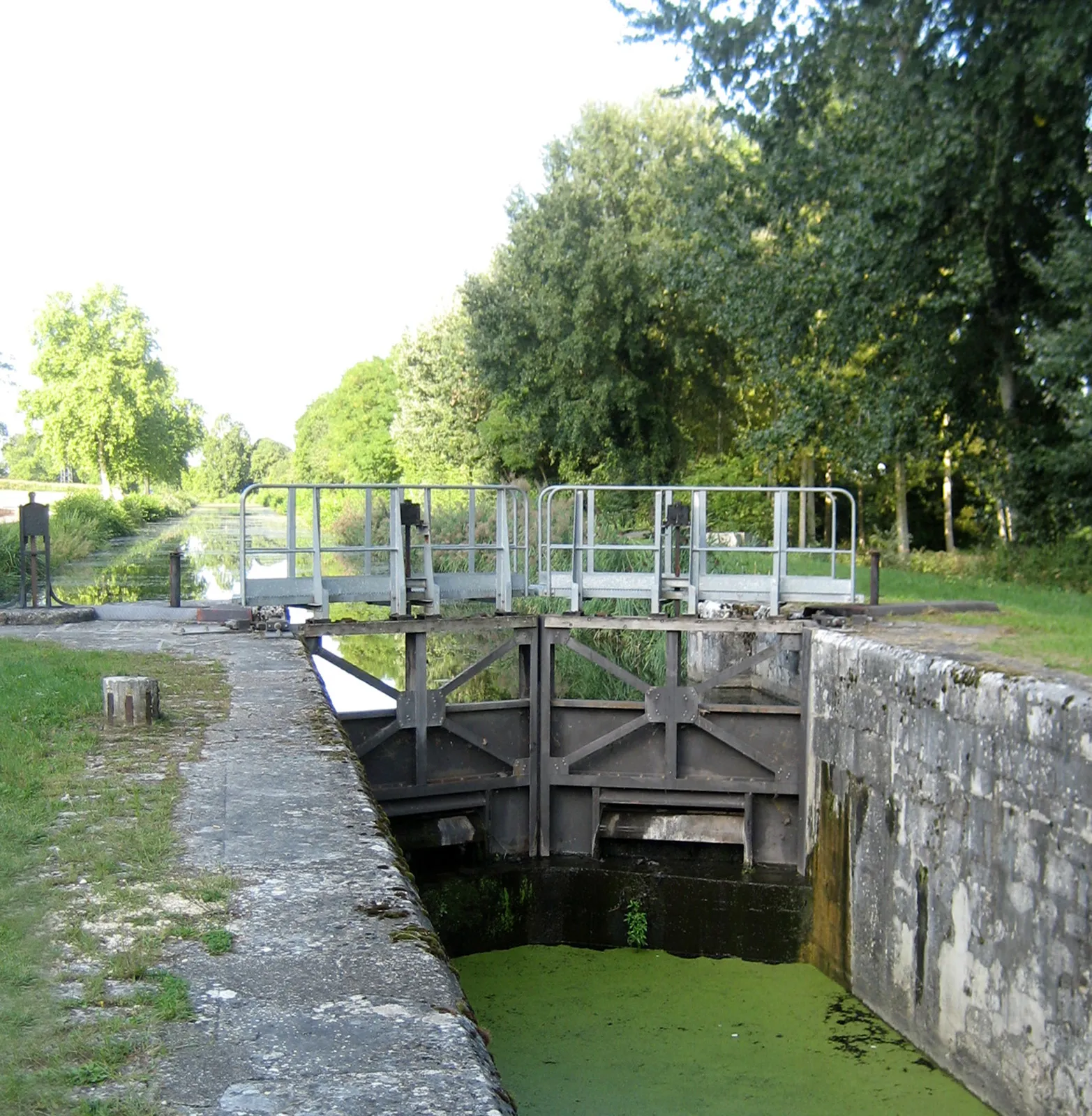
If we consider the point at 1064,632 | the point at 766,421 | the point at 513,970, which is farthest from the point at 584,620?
the point at 766,421

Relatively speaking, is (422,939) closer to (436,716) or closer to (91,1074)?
(91,1074)

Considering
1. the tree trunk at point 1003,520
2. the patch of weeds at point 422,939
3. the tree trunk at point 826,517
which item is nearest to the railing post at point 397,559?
the patch of weeds at point 422,939

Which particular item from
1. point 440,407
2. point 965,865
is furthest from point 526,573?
point 440,407

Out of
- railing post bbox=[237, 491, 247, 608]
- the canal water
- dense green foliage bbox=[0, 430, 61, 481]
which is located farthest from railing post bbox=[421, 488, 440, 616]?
dense green foliage bbox=[0, 430, 61, 481]

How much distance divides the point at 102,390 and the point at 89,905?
1991 inches

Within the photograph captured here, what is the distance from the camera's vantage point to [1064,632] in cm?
1022

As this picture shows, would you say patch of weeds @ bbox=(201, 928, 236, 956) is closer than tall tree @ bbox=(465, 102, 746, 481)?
Yes

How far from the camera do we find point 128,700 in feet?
21.0

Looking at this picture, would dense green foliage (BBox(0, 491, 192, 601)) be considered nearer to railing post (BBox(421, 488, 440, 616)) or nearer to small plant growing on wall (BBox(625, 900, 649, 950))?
railing post (BBox(421, 488, 440, 616))

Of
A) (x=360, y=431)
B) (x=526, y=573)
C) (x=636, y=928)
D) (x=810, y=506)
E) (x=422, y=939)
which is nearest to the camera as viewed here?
(x=422, y=939)

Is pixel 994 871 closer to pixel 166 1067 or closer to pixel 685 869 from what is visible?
pixel 685 869

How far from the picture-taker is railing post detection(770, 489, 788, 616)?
11.1m

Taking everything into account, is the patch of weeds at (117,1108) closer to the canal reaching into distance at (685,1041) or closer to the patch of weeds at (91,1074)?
the patch of weeds at (91,1074)

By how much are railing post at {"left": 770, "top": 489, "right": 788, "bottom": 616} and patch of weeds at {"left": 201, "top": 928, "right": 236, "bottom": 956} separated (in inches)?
318
